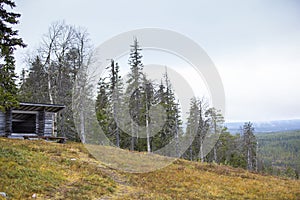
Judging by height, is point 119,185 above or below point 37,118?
below

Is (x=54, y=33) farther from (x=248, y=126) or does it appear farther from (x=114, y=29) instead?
(x=248, y=126)

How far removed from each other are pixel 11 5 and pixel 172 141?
38.3 m

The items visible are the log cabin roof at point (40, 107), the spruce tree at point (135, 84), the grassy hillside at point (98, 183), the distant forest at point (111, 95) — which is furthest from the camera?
the spruce tree at point (135, 84)

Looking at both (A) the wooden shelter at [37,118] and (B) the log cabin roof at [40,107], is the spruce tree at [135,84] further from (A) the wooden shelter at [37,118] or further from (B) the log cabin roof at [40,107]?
(B) the log cabin roof at [40,107]

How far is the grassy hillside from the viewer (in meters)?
10.8

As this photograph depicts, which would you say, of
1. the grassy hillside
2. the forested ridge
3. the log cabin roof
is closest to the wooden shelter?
the log cabin roof

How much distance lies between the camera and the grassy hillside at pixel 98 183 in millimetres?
10797

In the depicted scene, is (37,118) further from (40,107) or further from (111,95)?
(111,95)

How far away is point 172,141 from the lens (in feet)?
155

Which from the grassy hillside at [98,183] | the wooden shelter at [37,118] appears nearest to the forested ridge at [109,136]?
the grassy hillside at [98,183]

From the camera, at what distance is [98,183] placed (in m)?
13.0

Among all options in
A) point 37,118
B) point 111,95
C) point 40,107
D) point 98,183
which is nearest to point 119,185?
point 98,183

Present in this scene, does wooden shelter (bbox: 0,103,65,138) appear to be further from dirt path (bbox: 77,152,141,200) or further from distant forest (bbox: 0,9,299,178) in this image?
dirt path (bbox: 77,152,141,200)

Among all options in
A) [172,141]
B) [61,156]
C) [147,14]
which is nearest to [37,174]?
[61,156]
